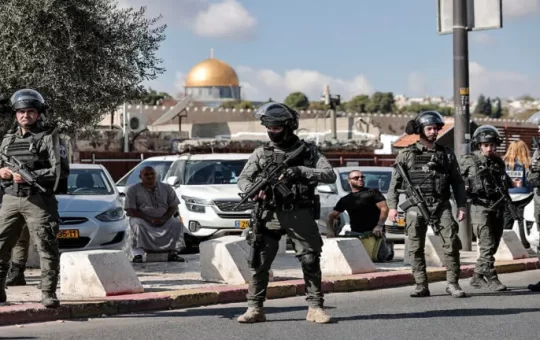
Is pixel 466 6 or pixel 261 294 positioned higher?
pixel 466 6

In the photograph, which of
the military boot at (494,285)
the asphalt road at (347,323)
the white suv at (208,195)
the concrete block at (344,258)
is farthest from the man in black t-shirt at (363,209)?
the asphalt road at (347,323)

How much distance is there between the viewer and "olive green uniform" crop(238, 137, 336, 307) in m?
9.53

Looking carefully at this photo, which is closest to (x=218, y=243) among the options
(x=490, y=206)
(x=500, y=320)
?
(x=490, y=206)

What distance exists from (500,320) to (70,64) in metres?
6.78

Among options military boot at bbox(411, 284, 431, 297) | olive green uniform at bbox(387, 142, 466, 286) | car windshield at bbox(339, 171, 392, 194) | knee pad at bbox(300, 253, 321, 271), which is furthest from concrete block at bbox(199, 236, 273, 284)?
car windshield at bbox(339, 171, 392, 194)

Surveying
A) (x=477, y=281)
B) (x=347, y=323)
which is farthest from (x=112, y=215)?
(x=347, y=323)

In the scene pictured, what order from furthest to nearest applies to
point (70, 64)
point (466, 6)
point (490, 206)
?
point (466, 6) → point (70, 64) → point (490, 206)

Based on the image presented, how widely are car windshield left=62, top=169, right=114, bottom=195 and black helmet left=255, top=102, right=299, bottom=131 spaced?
22.6ft

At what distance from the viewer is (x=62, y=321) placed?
394 inches

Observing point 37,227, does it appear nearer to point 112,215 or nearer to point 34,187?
point 34,187

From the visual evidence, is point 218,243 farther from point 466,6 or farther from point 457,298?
point 466,6

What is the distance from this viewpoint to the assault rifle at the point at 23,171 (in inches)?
373

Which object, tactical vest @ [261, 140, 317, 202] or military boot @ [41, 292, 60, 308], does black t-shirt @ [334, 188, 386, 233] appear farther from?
military boot @ [41, 292, 60, 308]

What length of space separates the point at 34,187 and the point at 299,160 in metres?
2.22
